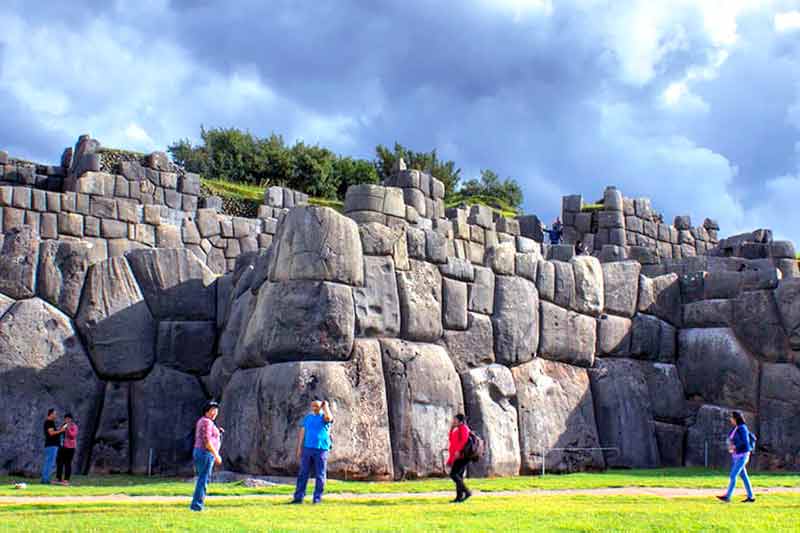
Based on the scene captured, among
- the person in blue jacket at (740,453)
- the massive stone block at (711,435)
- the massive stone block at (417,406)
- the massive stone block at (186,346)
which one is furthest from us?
the massive stone block at (711,435)

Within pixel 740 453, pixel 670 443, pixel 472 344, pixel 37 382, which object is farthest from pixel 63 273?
pixel 670 443

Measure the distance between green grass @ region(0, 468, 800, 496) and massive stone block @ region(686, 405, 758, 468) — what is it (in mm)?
1356

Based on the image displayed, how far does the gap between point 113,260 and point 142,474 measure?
436cm

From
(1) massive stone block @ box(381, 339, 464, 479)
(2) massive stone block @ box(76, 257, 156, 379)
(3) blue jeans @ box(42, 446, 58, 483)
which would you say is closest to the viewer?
(3) blue jeans @ box(42, 446, 58, 483)

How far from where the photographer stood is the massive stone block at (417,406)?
61.7 feet

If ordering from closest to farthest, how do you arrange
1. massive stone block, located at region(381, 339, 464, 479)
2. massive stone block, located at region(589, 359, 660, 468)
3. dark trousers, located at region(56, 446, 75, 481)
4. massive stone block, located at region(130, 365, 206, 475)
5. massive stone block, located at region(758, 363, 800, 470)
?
1. dark trousers, located at region(56, 446, 75, 481)
2. massive stone block, located at region(381, 339, 464, 479)
3. massive stone block, located at region(130, 365, 206, 475)
4. massive stone block, located at region(758, 363, 800, 470)
5. massive stone block, located at region(589, 359, 660, 468)

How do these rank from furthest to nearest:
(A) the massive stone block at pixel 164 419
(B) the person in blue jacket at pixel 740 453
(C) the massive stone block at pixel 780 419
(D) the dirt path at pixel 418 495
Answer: (C) the massive stone block at pixel 780 419 → (A) the massive stone block at pixel 164 419 → (B) the person in blue jacket at pixel 740 453 → (D) the dirt path at pixel 418 495

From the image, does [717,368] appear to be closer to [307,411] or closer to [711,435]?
[711,435]

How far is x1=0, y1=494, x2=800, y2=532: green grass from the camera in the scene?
449 inches

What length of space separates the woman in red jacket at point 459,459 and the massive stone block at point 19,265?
940 centimetres

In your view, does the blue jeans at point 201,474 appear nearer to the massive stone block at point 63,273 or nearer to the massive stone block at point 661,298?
the massive stone block at point 63,273

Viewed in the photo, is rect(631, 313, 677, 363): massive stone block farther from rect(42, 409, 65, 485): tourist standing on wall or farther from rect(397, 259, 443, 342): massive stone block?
rect(42, 409, 65, 485): tourist standing on wall

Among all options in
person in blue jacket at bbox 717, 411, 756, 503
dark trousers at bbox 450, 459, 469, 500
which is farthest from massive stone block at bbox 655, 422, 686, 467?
dark trousers at bbox 450, 459, 469, 500

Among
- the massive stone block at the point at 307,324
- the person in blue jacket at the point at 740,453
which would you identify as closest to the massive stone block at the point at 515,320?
the massive stone block at the point at 307,324
